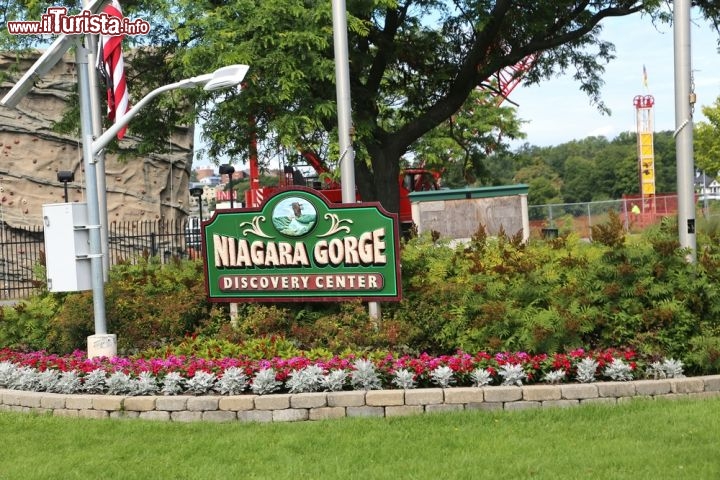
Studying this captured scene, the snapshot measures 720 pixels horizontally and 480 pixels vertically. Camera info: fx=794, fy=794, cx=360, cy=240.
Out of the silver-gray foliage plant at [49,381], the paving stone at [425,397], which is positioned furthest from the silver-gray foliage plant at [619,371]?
the silver-gray foliage plant at [49,381]

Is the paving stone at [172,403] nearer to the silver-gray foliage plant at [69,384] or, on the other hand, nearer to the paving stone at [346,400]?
the silver-gray foliage plant at [69,384]

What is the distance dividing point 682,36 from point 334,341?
4562 millimetres

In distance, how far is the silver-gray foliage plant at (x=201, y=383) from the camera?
711 cm

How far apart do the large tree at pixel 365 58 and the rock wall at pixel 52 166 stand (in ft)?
29.6

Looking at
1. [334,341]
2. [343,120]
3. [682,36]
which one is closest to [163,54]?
[343,120]

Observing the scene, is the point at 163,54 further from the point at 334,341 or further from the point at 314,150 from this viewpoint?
the point at 334,341

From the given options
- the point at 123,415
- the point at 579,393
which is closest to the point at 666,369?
the point at 579,393

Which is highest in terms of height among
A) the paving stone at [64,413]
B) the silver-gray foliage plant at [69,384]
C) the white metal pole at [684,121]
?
the white metal pole at [684,121]

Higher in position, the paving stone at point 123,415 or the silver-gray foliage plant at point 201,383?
the silver-gray foliage plant at point 201,383

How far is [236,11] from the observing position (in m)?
11.7

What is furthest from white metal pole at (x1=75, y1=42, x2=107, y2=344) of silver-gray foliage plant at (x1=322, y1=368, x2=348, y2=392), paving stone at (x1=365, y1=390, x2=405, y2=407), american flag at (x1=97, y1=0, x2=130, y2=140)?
paving stone at (x1=365, y1=390, x2=405, y2=407)

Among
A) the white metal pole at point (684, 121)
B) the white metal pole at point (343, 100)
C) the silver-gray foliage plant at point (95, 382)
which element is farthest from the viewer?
the white metal pole at point (343, 100)

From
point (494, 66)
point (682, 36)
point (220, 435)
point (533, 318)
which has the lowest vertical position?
point (220, 435)

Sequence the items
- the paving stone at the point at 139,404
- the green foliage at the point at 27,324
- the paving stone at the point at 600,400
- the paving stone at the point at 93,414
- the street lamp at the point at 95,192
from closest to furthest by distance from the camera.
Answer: the paving stone at the point at 600,400
the paving stone at the point at 139,404
the paving stone at the point at 93,414
the street lamp at the point at 95,192
the green foliage at the point at 27,324
